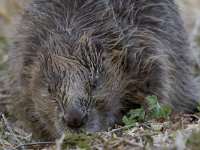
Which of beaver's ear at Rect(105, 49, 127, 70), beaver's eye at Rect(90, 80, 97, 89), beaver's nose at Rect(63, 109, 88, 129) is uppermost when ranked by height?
beaver's ear at Rect(105, 49, 127, 70)

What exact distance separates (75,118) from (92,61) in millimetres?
659

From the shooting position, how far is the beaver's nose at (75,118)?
4.77m

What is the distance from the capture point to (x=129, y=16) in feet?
19.3

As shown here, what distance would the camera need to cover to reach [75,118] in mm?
4770

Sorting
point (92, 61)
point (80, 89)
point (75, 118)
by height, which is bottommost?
point (75, 118)

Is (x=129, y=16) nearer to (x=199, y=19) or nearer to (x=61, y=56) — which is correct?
(x=61, y=56)

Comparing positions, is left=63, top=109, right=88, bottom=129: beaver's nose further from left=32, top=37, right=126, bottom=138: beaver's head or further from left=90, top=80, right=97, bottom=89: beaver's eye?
left=90, top=80, right=97, bottom=89: beaver's eye

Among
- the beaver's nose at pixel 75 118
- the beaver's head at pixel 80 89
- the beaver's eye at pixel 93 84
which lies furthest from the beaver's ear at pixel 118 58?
the beaver's nose at pixel 75 118

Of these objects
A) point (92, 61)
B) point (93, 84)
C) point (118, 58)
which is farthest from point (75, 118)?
point (118, 58)

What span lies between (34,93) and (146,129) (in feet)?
4.07

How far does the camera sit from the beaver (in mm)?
5094

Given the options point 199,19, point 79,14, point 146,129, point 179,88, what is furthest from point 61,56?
point 199,19

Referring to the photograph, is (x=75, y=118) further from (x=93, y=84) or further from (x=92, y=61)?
(x=92, y=61)

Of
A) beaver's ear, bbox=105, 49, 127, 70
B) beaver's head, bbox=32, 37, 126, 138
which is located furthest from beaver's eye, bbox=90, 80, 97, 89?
beaver's ear, bbox=105, 49, 127, 70
